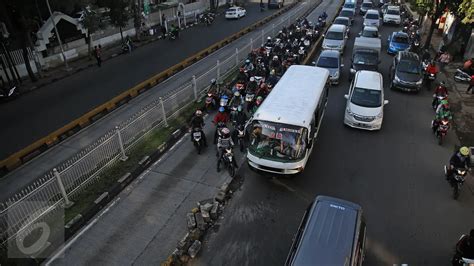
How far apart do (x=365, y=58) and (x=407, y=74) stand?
2.69 metres

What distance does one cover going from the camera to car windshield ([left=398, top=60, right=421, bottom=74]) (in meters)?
18.7

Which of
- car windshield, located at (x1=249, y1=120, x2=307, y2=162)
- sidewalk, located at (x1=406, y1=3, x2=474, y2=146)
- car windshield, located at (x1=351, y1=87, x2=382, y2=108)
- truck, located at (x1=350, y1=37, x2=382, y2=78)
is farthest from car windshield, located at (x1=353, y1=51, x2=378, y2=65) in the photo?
car windshield, located at (x1=249, y1=120, x2=307, y2=162)

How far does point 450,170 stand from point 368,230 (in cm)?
378

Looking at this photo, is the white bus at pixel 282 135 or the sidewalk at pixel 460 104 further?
the sidewalk at pixel 460 104

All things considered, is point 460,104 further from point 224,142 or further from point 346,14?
point 346,14

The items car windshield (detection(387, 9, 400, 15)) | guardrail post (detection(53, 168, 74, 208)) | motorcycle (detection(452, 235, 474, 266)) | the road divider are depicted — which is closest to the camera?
motorcycle (detection(452, 235, 474, 266))

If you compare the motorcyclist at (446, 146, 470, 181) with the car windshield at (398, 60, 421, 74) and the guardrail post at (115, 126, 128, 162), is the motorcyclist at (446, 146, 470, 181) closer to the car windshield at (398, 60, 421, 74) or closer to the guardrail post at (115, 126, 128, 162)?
the car windshield at (398, 60, 421, 74)

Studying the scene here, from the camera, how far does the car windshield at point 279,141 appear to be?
35.9ft

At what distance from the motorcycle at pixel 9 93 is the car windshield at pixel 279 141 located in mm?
15766

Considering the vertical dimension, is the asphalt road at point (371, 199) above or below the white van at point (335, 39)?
below

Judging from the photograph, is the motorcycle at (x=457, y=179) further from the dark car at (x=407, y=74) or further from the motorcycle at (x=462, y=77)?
the motorcycle at (x=462, y=77)

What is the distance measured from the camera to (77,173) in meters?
11.0

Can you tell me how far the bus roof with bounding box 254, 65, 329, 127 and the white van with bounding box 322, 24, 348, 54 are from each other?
424 inches

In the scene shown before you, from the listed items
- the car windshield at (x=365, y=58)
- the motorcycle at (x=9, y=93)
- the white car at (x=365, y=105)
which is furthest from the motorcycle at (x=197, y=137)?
the motorcycle at (x=9, y=93)
